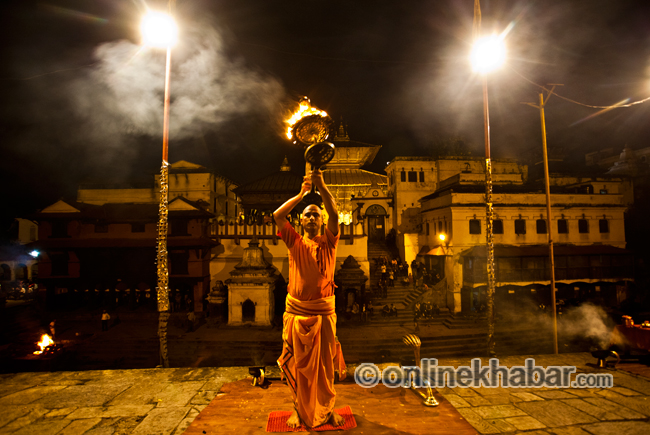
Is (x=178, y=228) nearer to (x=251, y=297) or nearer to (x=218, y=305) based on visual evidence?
(x=218, y=305)

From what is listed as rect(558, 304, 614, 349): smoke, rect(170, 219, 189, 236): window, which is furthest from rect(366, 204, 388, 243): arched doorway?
rect(170, 219, 189, 236): window

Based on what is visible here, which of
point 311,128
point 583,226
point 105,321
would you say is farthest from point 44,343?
point 583,226

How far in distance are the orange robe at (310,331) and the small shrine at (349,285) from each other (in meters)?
15.0

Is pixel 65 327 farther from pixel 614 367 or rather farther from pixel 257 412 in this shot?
pixel 614 367

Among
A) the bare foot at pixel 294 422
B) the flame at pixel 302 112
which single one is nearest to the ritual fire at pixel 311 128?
the flame at pixel 302 112

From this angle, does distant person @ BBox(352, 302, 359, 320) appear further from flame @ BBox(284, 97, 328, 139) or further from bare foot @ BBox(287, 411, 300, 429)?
flame @ BBox(284, 97, 328, 139)

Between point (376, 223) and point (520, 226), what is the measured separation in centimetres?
1403

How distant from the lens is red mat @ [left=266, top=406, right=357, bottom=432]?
4.27 metres

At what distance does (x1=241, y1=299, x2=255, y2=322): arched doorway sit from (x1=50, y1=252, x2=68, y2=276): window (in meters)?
14.4

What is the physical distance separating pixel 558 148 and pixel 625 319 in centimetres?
3312

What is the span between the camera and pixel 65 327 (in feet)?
62.5

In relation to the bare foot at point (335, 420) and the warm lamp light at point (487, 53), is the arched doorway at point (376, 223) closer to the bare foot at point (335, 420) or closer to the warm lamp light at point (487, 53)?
the warm lamp light at point (487, 53)

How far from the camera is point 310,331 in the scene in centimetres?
435

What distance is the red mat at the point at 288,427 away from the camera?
14.0 ft
